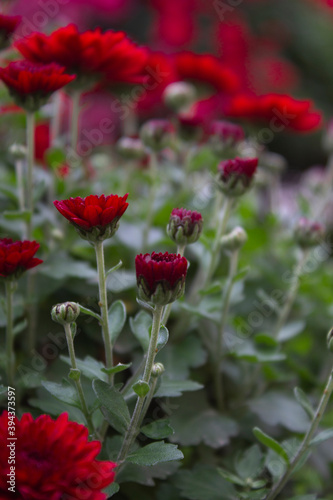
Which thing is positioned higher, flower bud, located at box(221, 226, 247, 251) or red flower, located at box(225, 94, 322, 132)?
red flower, located at box(225, 94, 322, 132)

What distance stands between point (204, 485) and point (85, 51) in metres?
0.40

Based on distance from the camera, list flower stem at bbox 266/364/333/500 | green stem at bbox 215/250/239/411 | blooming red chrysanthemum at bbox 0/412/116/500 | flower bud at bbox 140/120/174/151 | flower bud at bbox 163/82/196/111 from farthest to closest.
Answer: flower bud at bbox 163/82/196/111
flower bud at bbox 140/120/174/151
green stem at bbox 215/250/239/411
flower stem at bbox 266/364/333/500
blooming red chrysanthemum at bbox 0/412/116/500

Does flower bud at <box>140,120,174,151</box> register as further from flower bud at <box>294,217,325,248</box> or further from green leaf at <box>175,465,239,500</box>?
green leaf at <box>175,465,239,500</box>

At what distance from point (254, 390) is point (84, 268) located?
0.82 feet

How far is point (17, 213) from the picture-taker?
1.64ft

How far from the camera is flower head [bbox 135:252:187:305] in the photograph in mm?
347

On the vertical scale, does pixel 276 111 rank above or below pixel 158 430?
above

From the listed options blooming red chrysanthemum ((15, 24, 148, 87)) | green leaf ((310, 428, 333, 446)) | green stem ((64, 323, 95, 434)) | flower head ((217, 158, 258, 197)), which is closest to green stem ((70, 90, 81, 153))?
blooming red chrysanthemum ((15, 24, 148, 87))

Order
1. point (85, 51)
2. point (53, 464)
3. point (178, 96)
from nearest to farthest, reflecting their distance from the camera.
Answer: point (53, 464) < point (85, 51) < point (178, 96)

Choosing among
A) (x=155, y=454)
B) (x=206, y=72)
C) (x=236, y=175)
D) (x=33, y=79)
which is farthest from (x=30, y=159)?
(x=206, y=72)

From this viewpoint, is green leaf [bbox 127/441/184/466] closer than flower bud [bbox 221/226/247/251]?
Yes

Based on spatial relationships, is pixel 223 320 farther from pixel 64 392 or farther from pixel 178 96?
pixel 178 96

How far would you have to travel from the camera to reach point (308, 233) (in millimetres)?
579

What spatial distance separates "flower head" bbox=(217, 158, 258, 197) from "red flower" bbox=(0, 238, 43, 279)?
196 mm
